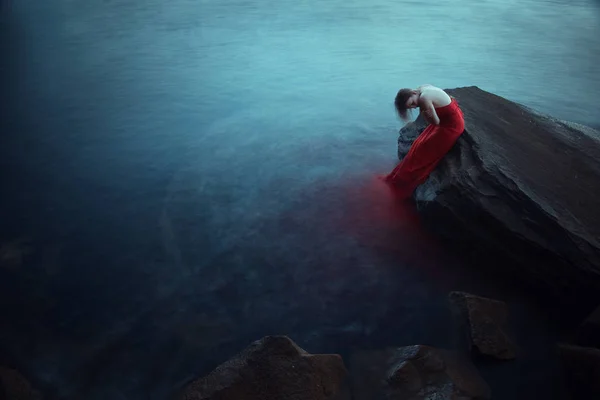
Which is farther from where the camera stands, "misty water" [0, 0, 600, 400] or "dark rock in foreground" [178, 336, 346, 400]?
"misty water" [0, 0, 600, 400]

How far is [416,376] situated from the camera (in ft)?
9.81

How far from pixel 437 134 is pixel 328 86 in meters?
3.02

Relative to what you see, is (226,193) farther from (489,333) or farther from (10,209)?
(489,333)

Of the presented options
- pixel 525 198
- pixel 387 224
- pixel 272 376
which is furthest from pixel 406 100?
pixel 272 376

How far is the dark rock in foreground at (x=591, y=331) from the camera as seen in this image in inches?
120

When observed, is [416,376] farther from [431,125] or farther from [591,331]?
[431,125]

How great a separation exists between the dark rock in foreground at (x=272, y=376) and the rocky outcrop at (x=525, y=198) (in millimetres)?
1577

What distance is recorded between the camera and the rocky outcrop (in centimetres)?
344

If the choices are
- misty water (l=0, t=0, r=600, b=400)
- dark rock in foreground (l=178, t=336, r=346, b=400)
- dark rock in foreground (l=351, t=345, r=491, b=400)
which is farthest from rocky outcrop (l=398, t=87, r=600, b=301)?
dark rock in foreground (l=178, t=336, r=346, b=400)

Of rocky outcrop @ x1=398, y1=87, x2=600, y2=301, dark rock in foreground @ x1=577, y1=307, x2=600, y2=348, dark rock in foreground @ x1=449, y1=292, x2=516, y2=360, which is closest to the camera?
dark rock in foreground @ x1=577, y1=307, x2=600, y2=348

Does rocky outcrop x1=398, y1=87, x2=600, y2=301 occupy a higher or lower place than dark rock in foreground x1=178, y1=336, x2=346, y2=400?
higher

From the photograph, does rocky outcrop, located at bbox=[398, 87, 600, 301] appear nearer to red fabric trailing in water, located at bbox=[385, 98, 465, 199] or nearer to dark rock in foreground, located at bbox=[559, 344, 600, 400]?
red fabric trailing in water, located at bbox=[385, 98, 465, 199]

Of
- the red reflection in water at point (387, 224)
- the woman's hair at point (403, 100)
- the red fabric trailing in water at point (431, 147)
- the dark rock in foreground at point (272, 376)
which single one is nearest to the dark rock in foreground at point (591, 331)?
the red reflection in water at point (387, 224)

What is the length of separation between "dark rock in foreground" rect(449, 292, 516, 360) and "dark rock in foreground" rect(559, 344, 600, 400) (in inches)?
12.3
